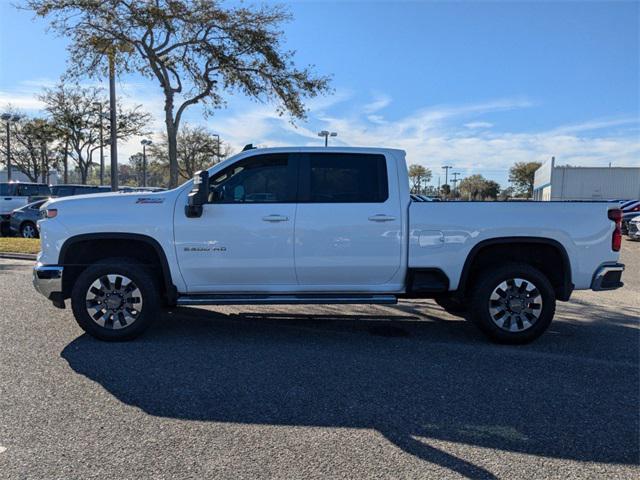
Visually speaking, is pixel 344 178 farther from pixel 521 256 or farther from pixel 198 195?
pixel 521 256

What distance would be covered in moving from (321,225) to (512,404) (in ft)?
7.99

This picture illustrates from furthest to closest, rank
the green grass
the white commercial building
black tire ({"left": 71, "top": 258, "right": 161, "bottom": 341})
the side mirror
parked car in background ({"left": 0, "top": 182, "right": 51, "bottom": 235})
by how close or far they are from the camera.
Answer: the white commercial building < parked car in background ({"left": 0, "top": 182, "right": 51, "bottom": 235}) < the green grass < black tire ({"left": 71, "top": 258, "right": 161, "bottom": 341}) < the side mirror

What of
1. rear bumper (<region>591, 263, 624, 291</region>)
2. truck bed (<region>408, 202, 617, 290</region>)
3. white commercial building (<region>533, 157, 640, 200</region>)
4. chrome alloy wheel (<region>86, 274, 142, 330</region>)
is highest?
white commercial building (<region>533, 157, 640, 200</region>)

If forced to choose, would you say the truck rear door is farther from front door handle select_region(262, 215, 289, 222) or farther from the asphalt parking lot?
the asphalt parking lot

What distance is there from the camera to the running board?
5191mm

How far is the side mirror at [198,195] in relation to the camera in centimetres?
498

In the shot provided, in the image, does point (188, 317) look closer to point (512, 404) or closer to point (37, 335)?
point (37, 335)

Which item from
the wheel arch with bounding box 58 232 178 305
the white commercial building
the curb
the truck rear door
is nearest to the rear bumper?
the truck rear door

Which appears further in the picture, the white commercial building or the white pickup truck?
the white commercial building

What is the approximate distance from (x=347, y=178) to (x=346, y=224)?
54cm

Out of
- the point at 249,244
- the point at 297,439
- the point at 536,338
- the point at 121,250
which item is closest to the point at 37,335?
the point at 121,250

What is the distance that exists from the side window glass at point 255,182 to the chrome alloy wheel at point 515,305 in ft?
7.93

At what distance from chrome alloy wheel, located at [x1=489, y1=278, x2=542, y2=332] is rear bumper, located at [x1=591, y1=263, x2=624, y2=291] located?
644 millimetres

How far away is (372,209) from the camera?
5227 mm
